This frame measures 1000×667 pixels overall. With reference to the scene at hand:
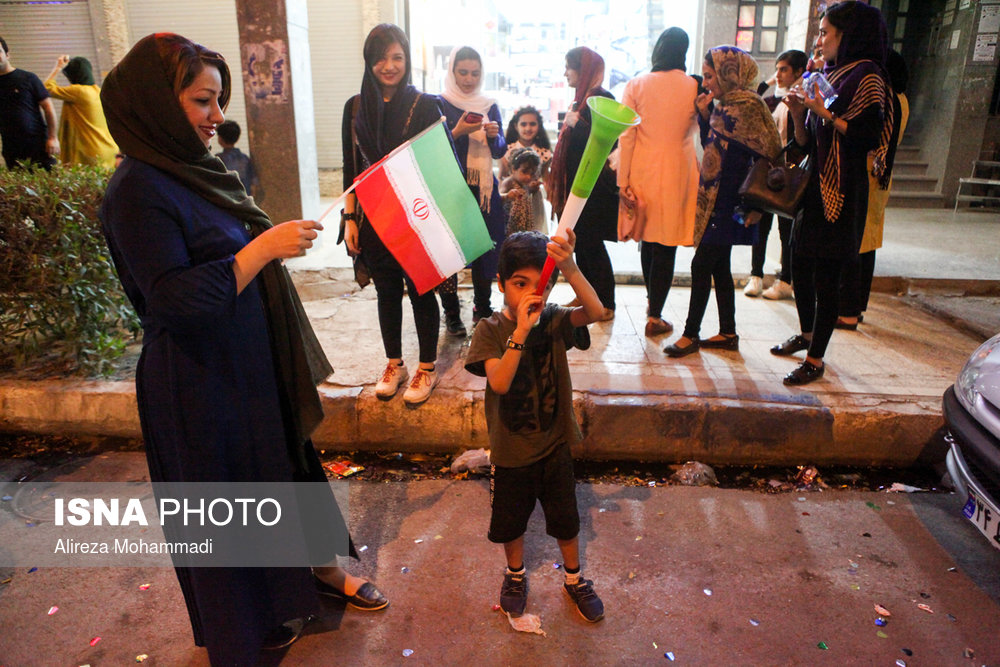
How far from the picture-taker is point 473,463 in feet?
11.5

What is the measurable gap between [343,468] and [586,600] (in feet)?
5.57

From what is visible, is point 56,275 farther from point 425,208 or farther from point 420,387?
point 425,208

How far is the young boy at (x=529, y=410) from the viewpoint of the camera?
7.09 feet

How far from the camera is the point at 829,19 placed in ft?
11.6

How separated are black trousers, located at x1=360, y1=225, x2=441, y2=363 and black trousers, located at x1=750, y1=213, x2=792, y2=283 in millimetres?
3149

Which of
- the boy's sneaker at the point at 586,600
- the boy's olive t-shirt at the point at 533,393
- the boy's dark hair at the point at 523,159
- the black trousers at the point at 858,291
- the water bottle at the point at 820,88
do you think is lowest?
the boy's sneaker at the point at 586,600

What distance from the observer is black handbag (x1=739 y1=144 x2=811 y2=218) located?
377 centimetres

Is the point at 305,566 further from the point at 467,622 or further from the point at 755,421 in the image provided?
the point at 755,421

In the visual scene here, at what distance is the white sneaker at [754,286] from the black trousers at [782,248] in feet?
0.20

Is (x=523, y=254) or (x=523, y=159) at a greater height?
(x=523, y=159)

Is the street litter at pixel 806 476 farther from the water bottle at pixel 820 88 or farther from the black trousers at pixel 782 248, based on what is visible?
the black trousers at pixel 782 248

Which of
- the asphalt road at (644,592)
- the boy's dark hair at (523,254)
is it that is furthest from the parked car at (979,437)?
the boy's dark hair at (523,254)

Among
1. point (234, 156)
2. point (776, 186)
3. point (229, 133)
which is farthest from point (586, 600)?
point (234, 156)

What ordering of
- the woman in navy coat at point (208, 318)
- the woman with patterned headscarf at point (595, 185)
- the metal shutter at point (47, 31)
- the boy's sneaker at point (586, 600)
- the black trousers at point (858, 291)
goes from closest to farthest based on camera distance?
the woman in navy coat at point (208, 318) → the boy's sneaker at point (586, 600) → the woman with patterned headscarf at point (595, 185) → the black trousers at point (858, 291) → the metal shutter at point (47, 31)
